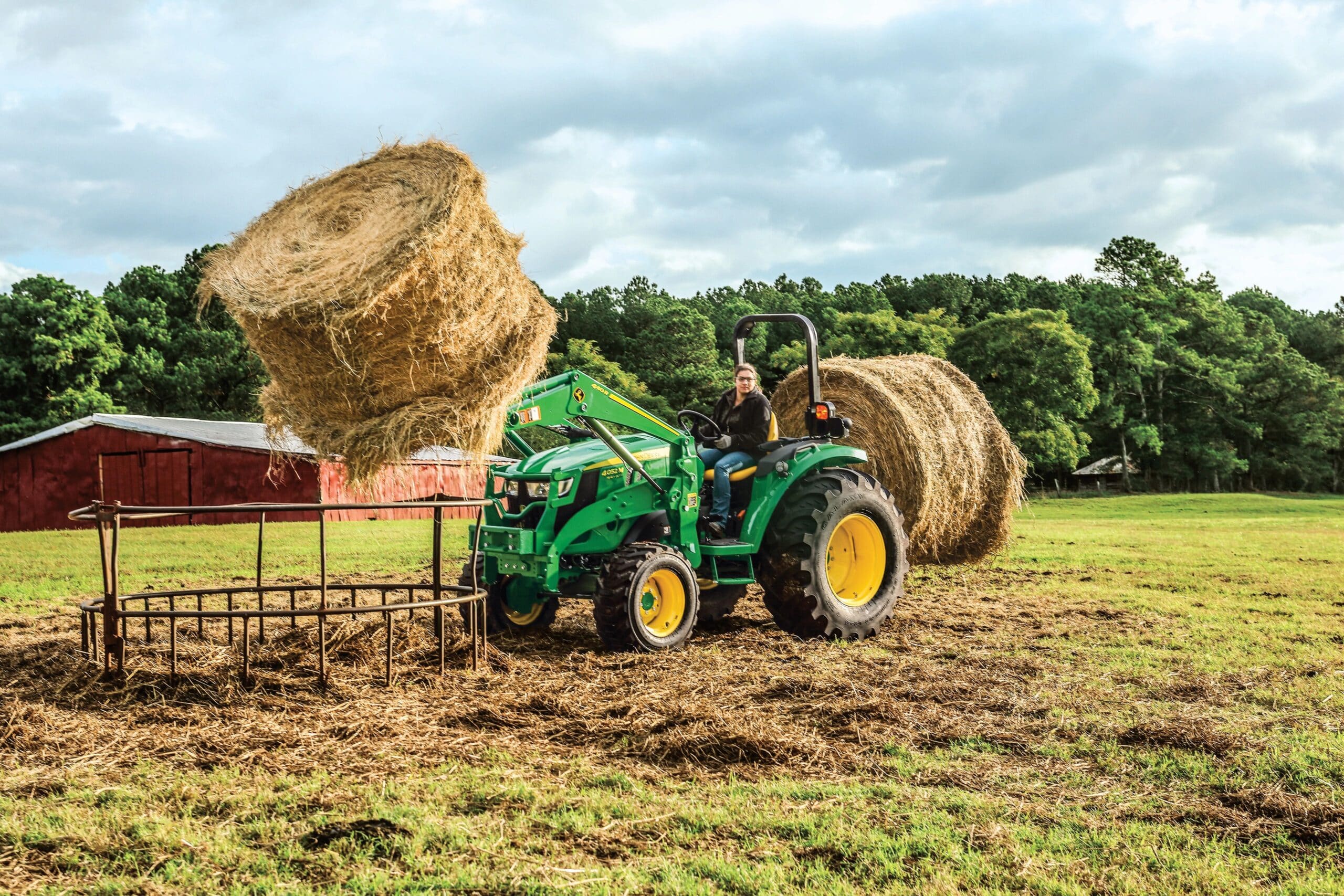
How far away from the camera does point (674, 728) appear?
5074 mm

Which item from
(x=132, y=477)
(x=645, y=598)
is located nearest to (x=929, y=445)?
(x=645, y=598)

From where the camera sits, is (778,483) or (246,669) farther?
(778,483)

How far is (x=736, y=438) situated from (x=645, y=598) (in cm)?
160

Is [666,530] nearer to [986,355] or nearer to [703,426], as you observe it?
[703,426]

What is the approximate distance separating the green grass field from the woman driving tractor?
0.98 meters

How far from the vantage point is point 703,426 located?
837 cm

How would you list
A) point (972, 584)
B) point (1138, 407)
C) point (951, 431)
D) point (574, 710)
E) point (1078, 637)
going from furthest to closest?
point (1138, 407) → point (951, 431) → point (972, 584) → point (1078, 637) → point (574, 710)

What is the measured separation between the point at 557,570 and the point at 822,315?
47753 mm

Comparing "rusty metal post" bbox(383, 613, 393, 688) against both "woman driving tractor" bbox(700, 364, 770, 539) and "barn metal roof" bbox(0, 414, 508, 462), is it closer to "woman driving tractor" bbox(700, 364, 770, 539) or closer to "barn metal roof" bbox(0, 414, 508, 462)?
"woman driving tractor" bbox(700, 364, 770, 539)

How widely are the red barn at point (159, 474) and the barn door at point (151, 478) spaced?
0.02 metres

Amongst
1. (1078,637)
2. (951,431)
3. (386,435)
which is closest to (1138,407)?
(951,431)

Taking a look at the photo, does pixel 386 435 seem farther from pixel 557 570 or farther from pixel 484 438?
pixel 557 570

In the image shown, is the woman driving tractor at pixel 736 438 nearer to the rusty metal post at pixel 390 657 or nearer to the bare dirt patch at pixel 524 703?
the bare dirt patch at pixel 524 703

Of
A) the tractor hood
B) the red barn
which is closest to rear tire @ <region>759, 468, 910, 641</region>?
the tractor hood
